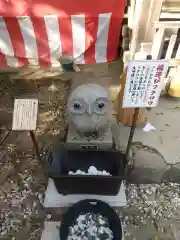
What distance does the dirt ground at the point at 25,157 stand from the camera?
2441mm

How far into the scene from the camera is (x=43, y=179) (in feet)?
8.97

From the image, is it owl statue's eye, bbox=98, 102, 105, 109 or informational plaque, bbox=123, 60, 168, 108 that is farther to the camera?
owl statue's eye, bbox=98, 102, 105, 109

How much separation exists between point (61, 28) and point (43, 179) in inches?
84.7

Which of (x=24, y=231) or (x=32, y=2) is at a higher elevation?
(x=32, y=2)

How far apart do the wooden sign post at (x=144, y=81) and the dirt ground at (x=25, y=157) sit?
4.66ft

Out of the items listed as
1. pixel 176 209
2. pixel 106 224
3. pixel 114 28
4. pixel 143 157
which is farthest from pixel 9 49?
pixel 176 209

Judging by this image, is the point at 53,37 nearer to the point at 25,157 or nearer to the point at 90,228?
the point at 25,157

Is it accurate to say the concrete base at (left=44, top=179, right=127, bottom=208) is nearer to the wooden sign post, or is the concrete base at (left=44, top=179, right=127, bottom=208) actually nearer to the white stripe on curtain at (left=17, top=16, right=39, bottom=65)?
the wooden sign post

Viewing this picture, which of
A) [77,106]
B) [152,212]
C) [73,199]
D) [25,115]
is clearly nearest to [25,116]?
[25,115]

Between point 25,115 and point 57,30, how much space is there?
81.1 inches

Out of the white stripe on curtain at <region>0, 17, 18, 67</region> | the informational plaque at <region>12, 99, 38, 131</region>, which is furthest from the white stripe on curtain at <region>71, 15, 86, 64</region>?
the informational plaque at <region>12, 99, 38, 131</region>

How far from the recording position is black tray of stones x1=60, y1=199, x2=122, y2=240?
2119mm

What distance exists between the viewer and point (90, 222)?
2232 millimetres

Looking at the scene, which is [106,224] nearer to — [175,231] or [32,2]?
[175,231]
